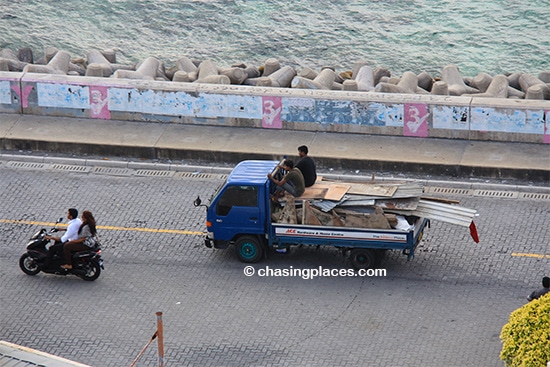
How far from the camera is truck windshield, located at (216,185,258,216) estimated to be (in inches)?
773

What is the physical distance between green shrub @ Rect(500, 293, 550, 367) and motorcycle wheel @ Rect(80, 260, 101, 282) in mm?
7701

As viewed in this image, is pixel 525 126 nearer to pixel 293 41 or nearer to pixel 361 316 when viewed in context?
pixel 361 316

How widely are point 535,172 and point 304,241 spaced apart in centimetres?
659

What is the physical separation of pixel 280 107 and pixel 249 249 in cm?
642

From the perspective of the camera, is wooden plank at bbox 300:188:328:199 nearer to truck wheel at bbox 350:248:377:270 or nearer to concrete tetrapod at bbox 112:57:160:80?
truck wheel at bbox 350:248:377:270

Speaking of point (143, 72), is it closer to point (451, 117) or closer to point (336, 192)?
point (451, 117)


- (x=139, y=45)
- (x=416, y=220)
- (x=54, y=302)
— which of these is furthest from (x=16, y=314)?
(x=139, y=45)

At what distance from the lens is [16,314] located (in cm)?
1862

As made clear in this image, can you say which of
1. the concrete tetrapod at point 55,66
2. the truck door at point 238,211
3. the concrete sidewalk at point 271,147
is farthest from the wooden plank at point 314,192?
the concrete tetrapod at point 55,66

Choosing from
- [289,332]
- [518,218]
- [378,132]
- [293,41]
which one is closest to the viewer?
[289,332]

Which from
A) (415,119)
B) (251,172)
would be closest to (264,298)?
(251,172)

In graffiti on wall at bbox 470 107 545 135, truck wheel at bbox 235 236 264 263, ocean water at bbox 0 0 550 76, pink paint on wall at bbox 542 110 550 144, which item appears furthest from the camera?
ocean water at bbox 0 0 550 76

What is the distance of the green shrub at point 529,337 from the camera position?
1486 cm

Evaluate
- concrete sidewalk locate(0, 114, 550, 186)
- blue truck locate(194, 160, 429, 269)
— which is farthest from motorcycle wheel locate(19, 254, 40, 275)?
concrete sidewalk locate(0, 114, 550, 186)
